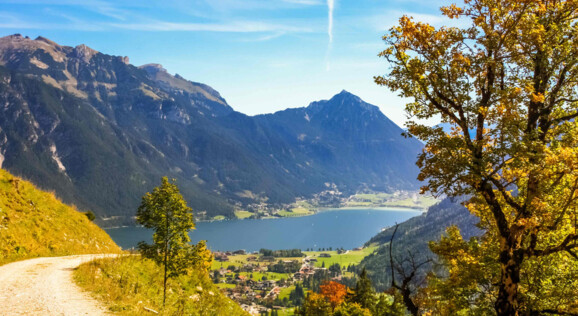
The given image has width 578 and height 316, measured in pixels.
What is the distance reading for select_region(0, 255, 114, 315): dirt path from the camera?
478 inches

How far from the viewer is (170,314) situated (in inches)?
618

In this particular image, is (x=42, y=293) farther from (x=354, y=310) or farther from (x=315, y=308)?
(x=315, y=308)

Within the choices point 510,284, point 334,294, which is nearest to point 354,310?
point 334,294

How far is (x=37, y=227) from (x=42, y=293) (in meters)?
14.4

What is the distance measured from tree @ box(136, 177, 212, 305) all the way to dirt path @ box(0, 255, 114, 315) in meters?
4.39

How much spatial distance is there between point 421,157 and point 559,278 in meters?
7.92

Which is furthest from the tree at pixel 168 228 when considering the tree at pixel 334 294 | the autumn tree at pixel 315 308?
the tree at pixel 334 294

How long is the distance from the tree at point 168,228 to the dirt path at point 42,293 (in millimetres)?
4389

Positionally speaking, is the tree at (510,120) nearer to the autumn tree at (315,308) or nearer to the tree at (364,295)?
the tree at (364,295)

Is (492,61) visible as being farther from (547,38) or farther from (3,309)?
(3,309)

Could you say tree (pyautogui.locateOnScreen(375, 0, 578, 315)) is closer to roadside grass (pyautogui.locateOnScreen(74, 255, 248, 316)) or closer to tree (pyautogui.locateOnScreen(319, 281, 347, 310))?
roadside grass (pyautogui.locateOnScreen(74, 255, 248, 316))

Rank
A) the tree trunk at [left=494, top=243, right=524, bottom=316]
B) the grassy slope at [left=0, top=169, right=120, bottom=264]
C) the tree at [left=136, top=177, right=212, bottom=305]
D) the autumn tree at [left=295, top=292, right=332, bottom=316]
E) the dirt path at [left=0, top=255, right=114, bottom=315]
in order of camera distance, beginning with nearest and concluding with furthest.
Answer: the dirt path at [left=0, top=255, right=114, bottom=315]
the tree trunk at [left=494, top=243, right=524, bottom=316]
the tree at [left=136, top=177, right=212, bottom=305]
the grassy slope at [left=0, top=169, right=120, bottom=264]
the autumn tree at [left=295, top=292, right=332, bottom=316]

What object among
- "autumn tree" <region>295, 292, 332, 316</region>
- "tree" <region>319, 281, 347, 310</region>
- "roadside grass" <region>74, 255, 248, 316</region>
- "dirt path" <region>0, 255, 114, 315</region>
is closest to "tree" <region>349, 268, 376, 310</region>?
"autumn tree" <region>295, 292, 332, 316</region>

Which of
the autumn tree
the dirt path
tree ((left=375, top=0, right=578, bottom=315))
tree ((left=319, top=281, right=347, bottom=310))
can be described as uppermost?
tree ((left=375, top=0, right=578, bottom=315))
